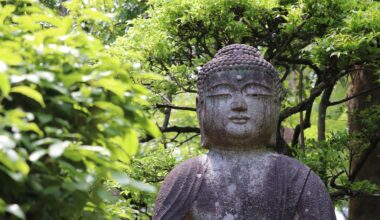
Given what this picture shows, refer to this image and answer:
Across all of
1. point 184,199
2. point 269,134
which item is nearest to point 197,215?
point 184,199

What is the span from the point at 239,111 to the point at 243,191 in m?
0.55

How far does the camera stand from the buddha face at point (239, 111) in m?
5.17

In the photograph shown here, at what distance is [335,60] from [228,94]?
2.81 m

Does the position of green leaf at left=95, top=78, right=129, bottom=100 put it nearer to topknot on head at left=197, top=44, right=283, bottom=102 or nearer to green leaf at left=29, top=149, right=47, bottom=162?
green leaf at left=29, top=149, right=47, bottom=162

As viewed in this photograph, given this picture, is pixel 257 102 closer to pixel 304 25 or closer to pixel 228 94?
pixel 228 94

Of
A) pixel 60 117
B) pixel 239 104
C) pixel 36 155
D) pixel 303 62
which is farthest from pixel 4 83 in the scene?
pixel 303 62

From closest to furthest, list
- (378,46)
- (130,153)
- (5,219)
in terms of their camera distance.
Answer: (5,219) → (130,153) → (378,46)

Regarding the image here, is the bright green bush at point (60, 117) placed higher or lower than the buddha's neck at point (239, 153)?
higher

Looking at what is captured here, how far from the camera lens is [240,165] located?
5.09 meters

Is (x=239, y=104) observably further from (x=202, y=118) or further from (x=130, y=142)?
(x=130, y=142)

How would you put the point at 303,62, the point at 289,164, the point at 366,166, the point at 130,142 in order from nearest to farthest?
the point at 130,142
the point at 289,164
the point at 303,62
the point at 366,166

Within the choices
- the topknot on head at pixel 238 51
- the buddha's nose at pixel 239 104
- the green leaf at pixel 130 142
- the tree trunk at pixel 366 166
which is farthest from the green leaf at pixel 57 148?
the tree trunk at pixel 366 166

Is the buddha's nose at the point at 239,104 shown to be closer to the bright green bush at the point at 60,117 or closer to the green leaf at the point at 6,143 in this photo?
the bright green bush at the point at 60,117

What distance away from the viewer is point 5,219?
2955 millimetres
